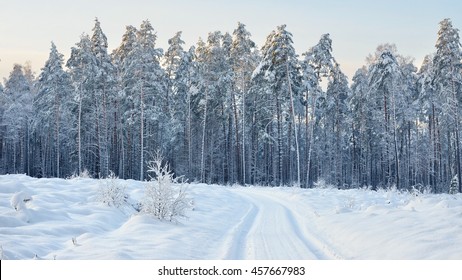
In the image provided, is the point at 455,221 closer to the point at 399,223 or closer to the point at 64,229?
the point at 399,223

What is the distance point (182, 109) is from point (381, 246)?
39.3m

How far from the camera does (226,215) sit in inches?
597

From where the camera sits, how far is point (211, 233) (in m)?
11.1

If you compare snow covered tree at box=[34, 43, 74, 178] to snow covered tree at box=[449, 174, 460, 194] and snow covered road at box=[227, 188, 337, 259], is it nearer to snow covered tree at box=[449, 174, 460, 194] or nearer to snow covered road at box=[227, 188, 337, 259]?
snow covered road at box=[227, 188, 337, 259]

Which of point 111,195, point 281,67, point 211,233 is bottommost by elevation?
point 211,233

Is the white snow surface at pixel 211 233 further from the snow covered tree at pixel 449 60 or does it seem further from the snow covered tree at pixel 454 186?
the snow covered tree at pixel 449 60

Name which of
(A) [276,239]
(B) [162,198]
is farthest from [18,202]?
(A) [276,239]

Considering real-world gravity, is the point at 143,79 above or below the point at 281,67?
below

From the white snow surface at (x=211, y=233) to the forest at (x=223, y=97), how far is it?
18.1 metres

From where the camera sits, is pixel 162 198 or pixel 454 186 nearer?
pixel 162 198

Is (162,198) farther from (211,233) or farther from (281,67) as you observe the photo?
(281,67)

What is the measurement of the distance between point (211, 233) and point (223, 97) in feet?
110

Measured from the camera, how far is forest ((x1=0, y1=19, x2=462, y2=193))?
36.2m
